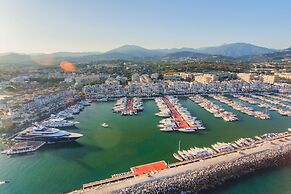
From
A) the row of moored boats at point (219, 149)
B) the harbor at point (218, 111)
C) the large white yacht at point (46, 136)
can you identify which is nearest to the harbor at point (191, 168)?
the row of moored boats at point (219, 149)

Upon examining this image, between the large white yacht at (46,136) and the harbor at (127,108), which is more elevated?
the large white yacht at (46,136)

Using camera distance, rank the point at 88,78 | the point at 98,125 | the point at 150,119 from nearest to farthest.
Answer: the point at 98,125
the point at 150,119
the point at 88,78

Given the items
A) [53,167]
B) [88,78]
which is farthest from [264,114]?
[88,78]

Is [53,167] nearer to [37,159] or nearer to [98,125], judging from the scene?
[37,159]

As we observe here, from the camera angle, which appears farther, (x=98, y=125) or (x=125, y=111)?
(x=125, y=111)

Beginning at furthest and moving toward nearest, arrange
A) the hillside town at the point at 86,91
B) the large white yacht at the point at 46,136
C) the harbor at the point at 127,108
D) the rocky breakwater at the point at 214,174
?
the harbor at the point at 127,108 < the hillside town at the point at 86,91 < the large white yacht at the point at 46,136 < the rocky breakwater at the point at 214,174

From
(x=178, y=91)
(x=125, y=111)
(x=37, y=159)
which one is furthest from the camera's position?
(x=178, y=91)

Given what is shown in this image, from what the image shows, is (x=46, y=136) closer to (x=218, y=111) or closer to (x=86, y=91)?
(x=218, y=111)

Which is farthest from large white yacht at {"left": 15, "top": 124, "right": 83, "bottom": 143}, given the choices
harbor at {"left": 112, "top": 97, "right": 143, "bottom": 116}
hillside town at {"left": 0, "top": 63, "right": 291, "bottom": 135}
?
harbor at {"left": 112, "top": 97, "right": 143, "bottom": 116}

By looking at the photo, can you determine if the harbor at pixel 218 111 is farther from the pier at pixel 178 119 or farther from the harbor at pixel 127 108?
the harbor at pixel 127 108
